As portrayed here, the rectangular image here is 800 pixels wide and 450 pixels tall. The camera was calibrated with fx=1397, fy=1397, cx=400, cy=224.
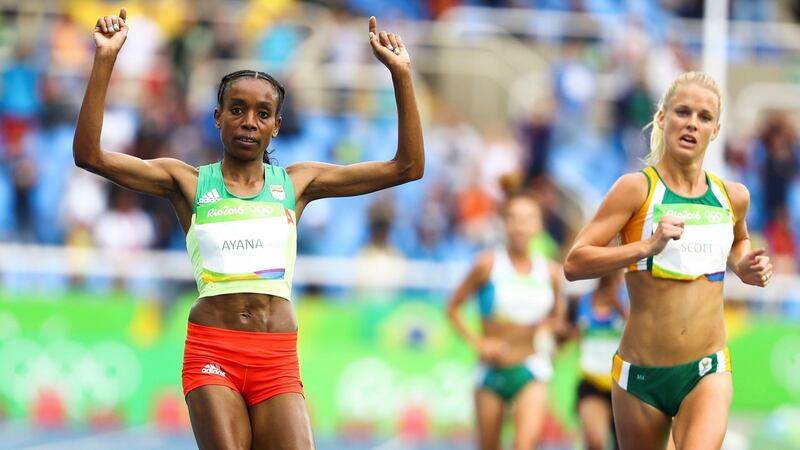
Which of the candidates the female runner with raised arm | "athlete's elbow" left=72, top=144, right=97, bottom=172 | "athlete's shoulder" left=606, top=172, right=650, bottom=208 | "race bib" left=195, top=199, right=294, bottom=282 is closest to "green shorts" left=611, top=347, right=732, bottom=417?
"athlete's shoulder" left=606, top=172, right=650, bottom=208

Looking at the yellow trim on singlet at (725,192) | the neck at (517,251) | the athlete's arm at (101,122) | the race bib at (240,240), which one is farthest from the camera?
the neck at (517,251)

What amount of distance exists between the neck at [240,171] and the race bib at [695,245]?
6.81 feet

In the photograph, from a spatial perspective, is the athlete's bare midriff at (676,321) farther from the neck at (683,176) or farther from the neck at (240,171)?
the neck at (240,171)

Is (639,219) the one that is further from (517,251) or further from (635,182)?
(517,251)

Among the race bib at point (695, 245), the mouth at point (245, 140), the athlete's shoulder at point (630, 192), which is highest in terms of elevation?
the mouth at point (245, 140)

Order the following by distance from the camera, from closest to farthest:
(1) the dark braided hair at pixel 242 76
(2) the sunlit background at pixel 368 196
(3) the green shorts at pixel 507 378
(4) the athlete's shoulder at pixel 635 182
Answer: (1) the dark braided hair at pixel 242 76
(4) the athlete's shoulder at pixel 635 182
(3) the green shorts at pixel 507 378
(2) the sunlit background at pixel 368 196

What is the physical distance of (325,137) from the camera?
19156 millimetres

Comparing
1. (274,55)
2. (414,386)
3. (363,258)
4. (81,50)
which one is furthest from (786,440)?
(81,50)

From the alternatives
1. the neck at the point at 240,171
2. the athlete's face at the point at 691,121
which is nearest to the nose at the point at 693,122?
the athlete's face at the point at 691,121

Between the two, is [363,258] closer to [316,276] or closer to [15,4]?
[316,276]

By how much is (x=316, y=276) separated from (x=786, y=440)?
18.9ft

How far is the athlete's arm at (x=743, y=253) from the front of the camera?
708 centimetres

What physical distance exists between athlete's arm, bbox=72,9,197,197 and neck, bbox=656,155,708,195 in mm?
2689

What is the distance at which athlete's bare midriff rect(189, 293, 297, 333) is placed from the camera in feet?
22.5
